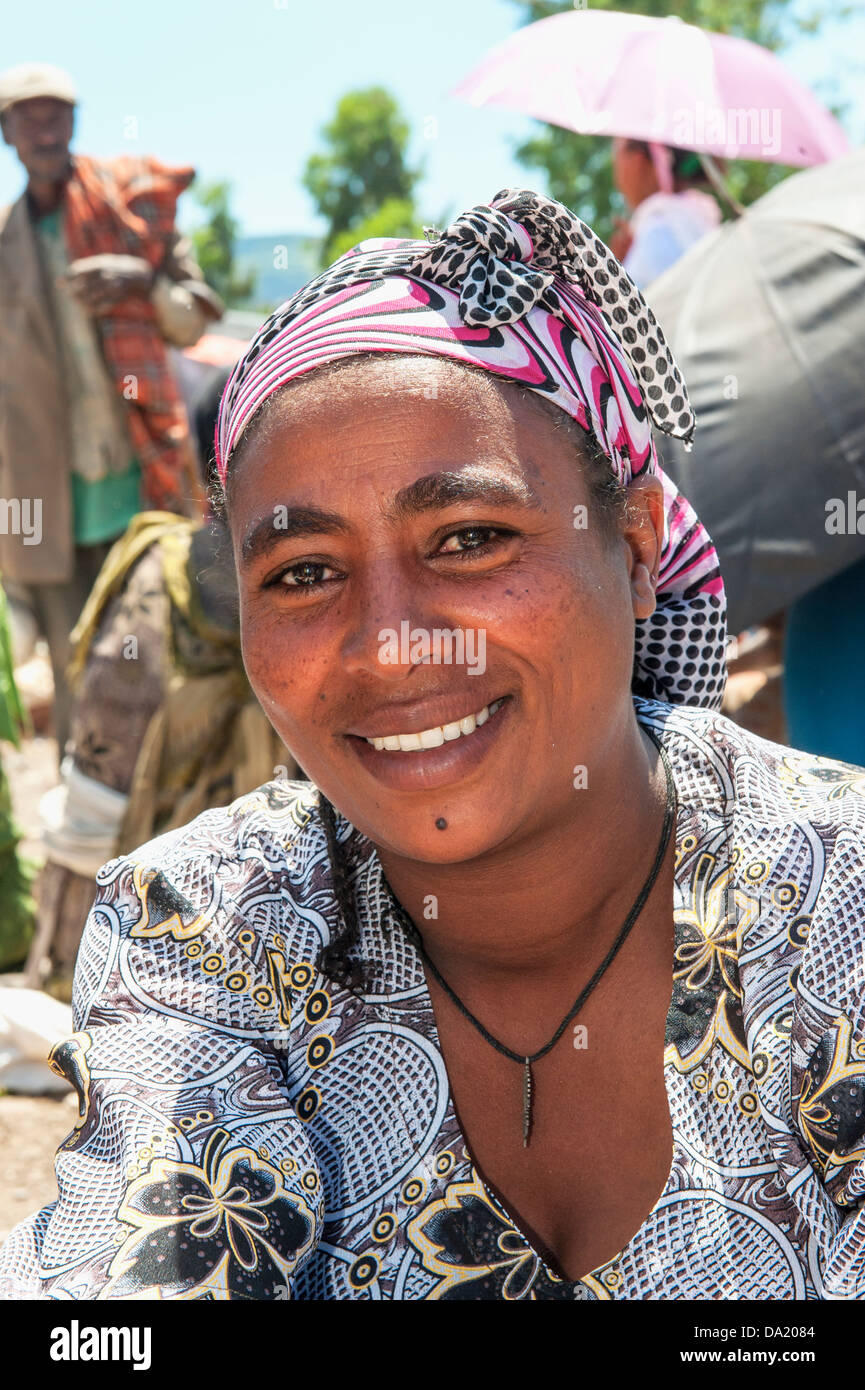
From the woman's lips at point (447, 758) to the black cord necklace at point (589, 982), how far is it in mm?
281

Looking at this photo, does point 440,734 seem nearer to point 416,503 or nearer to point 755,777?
point 416,503

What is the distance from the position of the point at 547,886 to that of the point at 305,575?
51 centimetres

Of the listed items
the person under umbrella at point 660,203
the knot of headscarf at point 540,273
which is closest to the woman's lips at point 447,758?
the knot of headscarf at point 540,273

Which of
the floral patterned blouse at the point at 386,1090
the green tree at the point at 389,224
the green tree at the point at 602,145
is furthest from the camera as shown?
the green tree at the point at 389,224

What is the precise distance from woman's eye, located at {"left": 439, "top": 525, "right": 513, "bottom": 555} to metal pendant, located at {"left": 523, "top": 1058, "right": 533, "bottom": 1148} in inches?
26.0

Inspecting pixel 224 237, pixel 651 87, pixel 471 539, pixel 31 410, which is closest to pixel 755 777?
pixel 471 539

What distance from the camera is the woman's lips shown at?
1663mm

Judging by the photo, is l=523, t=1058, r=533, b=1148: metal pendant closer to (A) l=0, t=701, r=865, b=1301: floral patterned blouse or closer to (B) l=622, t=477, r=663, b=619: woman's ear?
(A) l=0, t=701, r=865, b=1301: floral patterned blouse

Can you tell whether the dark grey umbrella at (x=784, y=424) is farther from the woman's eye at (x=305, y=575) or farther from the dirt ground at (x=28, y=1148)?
the dirt ground at (x=28, y=1148)

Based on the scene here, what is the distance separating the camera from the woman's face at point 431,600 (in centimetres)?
162

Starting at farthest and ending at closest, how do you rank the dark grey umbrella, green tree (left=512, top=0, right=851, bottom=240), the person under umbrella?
green tree (left=512, top=0, right=851, bottom=240)
the person under umbrella
the dark grey umbrella

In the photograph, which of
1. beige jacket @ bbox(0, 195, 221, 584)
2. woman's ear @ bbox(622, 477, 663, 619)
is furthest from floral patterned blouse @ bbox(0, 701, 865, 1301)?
beige jacket @ bbox(0, 195, 221, 584)

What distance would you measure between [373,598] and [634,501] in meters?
0.46

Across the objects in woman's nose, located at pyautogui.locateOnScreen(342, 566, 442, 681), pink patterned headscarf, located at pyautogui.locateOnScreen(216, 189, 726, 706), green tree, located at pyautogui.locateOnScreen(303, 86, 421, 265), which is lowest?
woman's nose, located at pyautogui.locateOnScreen(342, 566, 442, 681)
